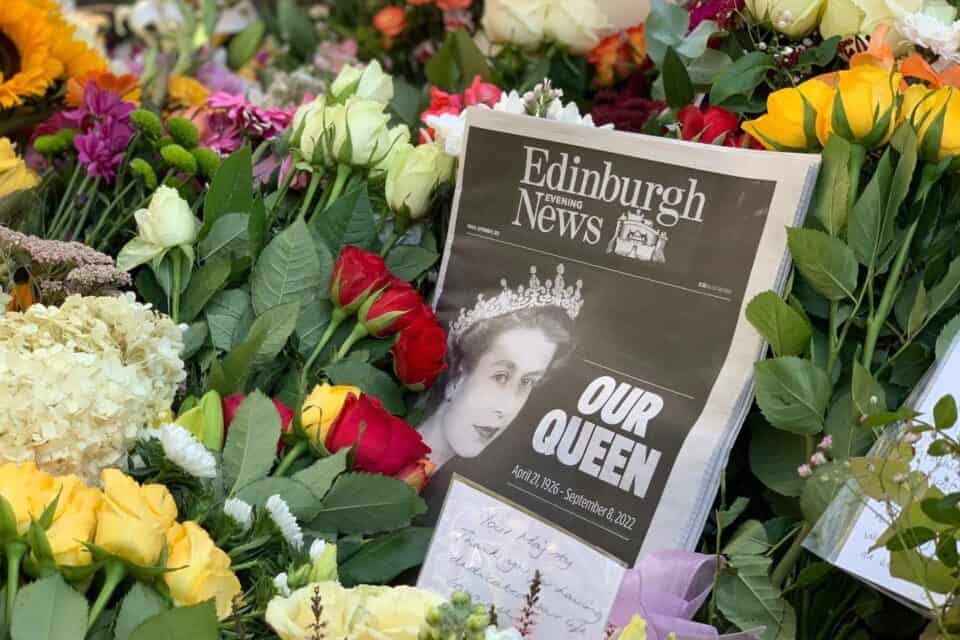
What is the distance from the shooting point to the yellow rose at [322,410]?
658mm

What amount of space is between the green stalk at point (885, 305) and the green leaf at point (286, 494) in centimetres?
33

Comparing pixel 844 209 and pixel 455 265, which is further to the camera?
pixel 455 265

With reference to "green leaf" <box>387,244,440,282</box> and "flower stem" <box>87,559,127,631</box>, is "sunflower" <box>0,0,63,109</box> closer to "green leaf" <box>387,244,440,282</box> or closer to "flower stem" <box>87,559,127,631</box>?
"green leaf" <box>387,244,440,282</box>

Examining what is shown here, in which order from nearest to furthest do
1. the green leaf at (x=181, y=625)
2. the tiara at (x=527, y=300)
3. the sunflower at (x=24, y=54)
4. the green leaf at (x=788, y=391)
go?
the green leaf at (x=181, y=625) < the green leaf at (x=788, y=391) < the tiara at (x=527, y=300) < the sunflower at (x=24, y=54)

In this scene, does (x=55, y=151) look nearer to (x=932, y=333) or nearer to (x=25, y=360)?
(x=25, y=360)

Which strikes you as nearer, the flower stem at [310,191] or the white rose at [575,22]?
the flower stem at [310,191]

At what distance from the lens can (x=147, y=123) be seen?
2.75ft

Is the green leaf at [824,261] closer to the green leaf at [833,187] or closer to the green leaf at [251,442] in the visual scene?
the green leaf at [833,187]

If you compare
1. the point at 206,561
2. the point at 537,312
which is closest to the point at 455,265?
the point at 537,312

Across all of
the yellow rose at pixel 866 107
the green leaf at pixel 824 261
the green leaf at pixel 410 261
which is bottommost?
the green leaf at pixel 410 261

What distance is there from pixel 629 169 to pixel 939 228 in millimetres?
186

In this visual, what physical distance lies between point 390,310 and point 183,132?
245 mm

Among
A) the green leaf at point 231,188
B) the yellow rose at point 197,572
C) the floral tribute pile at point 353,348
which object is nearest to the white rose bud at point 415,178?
the floral tribute pile at point 353,348

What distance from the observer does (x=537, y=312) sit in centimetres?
72
